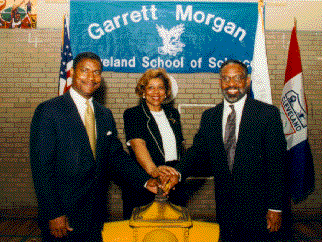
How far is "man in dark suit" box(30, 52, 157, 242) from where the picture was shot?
1635 millimetres

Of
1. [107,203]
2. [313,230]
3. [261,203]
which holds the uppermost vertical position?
[261,203]

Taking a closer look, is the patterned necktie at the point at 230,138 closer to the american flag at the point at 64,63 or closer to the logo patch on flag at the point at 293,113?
the logo patch on flag at the point at 293,113

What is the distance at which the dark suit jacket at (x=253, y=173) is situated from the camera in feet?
6.03

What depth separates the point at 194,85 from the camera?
4.07 m

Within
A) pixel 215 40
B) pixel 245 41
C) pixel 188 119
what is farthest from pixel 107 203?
pixel 245 41

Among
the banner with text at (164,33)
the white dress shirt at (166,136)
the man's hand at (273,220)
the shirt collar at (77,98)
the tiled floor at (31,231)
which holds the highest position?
the banner with text at (164,33)

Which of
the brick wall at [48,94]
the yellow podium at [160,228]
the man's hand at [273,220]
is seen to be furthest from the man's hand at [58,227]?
the brick wall at [48,94]

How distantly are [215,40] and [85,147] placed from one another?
3.06 m

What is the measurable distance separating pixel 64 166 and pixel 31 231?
275 centimetres

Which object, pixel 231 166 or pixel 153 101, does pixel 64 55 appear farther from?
pixel 231 166

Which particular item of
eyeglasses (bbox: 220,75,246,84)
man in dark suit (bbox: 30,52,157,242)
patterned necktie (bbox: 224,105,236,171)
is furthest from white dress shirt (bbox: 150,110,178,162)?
eyeglasses (bbox: 220,75,246,84)

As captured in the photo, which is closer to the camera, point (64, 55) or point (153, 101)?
point (153, 101)

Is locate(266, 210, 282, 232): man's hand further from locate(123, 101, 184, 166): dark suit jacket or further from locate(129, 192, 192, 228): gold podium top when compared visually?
locate(123, 101, 184, 166): dark suit jacket

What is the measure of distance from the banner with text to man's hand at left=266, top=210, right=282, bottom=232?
8.84ft
